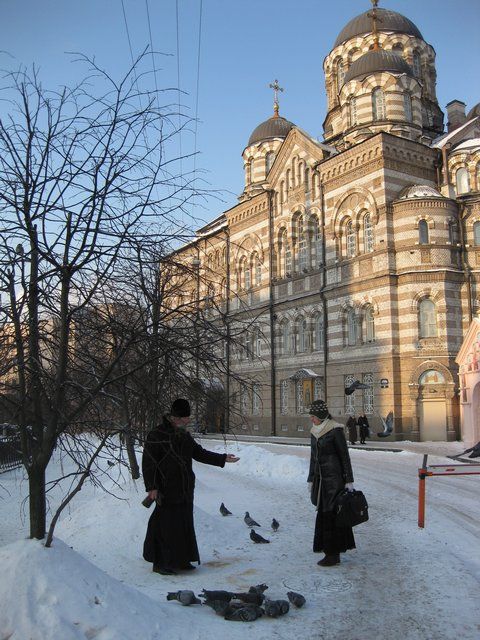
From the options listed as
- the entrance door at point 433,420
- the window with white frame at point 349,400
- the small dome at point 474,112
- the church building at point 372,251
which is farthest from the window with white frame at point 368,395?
the small dome at point 474,112

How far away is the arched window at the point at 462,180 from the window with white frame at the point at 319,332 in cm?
980

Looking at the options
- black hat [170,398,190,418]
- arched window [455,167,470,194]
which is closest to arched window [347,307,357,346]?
arched window [455,167,470,194]

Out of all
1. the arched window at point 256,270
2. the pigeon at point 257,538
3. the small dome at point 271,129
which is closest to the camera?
the pigeon at point 257,538

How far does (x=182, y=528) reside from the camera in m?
6.82

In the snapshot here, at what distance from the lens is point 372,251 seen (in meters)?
29.6

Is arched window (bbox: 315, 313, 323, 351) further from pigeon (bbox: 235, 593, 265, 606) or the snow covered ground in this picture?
pigeon (bbox: 235, 593, 265, 606)

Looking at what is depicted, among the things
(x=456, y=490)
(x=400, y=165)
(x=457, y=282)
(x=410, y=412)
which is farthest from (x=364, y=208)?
(x=456, y=490)

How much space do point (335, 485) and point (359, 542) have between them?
4.96 feet

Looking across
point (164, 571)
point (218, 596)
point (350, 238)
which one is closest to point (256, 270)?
point (350, 238)

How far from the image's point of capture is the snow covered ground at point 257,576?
4398 millimetres

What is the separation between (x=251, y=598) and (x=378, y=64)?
34024mm

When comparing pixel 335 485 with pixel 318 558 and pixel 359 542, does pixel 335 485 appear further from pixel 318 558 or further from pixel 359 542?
pixel 359 542

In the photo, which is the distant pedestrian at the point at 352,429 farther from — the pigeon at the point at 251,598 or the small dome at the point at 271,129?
the small dome at the point at 271,129

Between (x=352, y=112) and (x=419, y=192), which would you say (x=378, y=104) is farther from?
(x=419, y=192)
